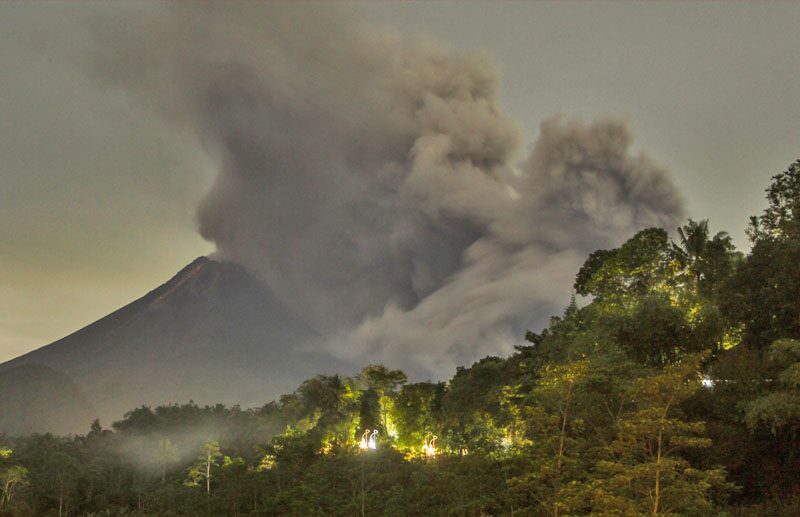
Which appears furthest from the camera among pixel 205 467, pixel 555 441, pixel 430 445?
pixel 430 445

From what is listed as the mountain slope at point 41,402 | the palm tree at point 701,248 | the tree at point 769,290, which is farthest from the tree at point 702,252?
the mountain slope at point 41,402

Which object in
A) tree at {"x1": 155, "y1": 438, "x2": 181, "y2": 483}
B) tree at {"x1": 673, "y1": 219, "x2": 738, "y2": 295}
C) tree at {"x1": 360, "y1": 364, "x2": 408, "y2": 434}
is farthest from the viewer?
tree at {"x1": 360, "y1": 364, "x2": 408, "y2": 434}

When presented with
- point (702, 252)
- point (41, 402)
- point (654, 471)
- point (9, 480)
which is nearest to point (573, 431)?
point (654, 471)

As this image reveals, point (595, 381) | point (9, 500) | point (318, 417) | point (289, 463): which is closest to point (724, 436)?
point (595, 381)

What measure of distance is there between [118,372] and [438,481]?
197 metres

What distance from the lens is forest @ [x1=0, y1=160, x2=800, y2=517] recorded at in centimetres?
1302

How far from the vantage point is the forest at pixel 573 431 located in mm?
13016

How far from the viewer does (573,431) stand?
A: 15633 mm

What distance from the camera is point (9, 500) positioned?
117 ft

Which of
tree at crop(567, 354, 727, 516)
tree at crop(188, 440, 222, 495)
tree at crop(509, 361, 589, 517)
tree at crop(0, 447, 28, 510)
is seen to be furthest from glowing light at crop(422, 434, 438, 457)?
tree at crop(567, 354, 727, 516)

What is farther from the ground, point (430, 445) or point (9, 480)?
point (9, 480)

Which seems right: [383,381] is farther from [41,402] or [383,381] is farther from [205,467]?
[41,402]

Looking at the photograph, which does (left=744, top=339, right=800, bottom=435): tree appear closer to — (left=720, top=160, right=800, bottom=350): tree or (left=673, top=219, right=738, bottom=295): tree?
(left=720, top=160, right=800, bottom=350): tree

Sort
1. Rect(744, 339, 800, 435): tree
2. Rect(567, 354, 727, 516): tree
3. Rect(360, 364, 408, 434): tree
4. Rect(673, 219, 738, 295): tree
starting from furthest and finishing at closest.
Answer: Rect(360, 364, 408, 434): tree → Rect(673, 219, 738, 295): tree → Rect(744, 339, 800, 435): tree → Rect(567, 354, 727, 516): tree
